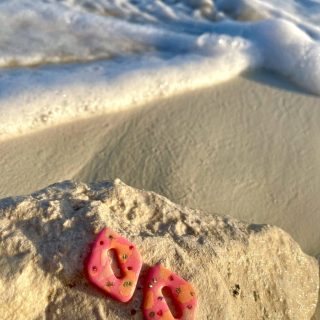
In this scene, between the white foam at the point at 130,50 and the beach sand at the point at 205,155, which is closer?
the beach sand at the point at 205,155

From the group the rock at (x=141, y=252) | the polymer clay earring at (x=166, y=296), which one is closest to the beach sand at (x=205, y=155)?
the rock at (x=141, y=252)

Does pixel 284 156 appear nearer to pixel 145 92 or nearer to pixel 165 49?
pixel 145 92

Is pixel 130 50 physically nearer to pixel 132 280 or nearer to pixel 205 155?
pixel 205 155

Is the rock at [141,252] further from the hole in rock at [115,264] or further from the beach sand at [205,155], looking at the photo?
the beach sand at [205,155]

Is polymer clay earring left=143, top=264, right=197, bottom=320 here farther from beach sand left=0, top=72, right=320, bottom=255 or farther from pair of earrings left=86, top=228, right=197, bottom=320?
beach sand left=0, top=72, right=320, bottom=255

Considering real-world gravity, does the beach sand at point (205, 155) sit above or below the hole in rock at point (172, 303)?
below

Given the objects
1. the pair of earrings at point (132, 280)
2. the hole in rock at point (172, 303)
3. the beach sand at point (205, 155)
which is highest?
the pair of earrings at point (132, 280)
